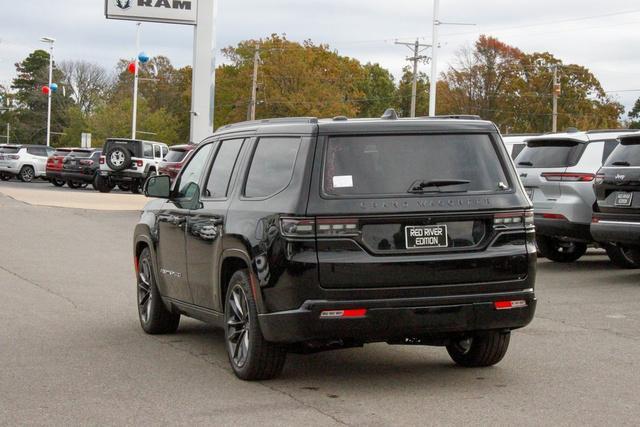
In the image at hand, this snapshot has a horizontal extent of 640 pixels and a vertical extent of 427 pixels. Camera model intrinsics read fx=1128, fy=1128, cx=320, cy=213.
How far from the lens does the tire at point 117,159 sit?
40.8 metres

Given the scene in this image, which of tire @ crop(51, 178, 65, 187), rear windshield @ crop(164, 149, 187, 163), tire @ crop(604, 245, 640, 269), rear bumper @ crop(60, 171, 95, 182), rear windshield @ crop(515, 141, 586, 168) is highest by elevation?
rear windshield @ crop(515, 141, 586, 168)

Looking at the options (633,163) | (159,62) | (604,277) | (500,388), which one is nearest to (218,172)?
(500,388)

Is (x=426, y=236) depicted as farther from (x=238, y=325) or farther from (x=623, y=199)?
(x=623, y=199)

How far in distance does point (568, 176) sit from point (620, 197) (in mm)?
1739

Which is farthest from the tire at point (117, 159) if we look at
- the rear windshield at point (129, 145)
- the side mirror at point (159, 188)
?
the side mirror at point (159, 188)

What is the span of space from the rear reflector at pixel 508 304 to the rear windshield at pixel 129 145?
34955 mm

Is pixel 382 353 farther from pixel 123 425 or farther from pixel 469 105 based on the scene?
pixel 469 105

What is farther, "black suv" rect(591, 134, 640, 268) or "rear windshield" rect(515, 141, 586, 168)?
"rear windshield" rect(515, 141, 586, 168)

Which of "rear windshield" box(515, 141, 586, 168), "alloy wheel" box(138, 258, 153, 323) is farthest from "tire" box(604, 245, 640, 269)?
"alloy wheel" box(138, 258, 153, 323)

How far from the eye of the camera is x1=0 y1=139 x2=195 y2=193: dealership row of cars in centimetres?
4078

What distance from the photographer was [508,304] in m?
7.02

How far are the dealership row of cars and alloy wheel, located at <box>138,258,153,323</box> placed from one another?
1990 centimetres

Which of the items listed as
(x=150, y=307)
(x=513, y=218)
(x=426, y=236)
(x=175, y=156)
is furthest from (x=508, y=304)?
(x=175, y=156)

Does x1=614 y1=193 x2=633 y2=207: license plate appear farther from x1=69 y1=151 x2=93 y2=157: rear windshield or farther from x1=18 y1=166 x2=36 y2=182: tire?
x1=18 y1=166 x2=36 y2=182: tire
